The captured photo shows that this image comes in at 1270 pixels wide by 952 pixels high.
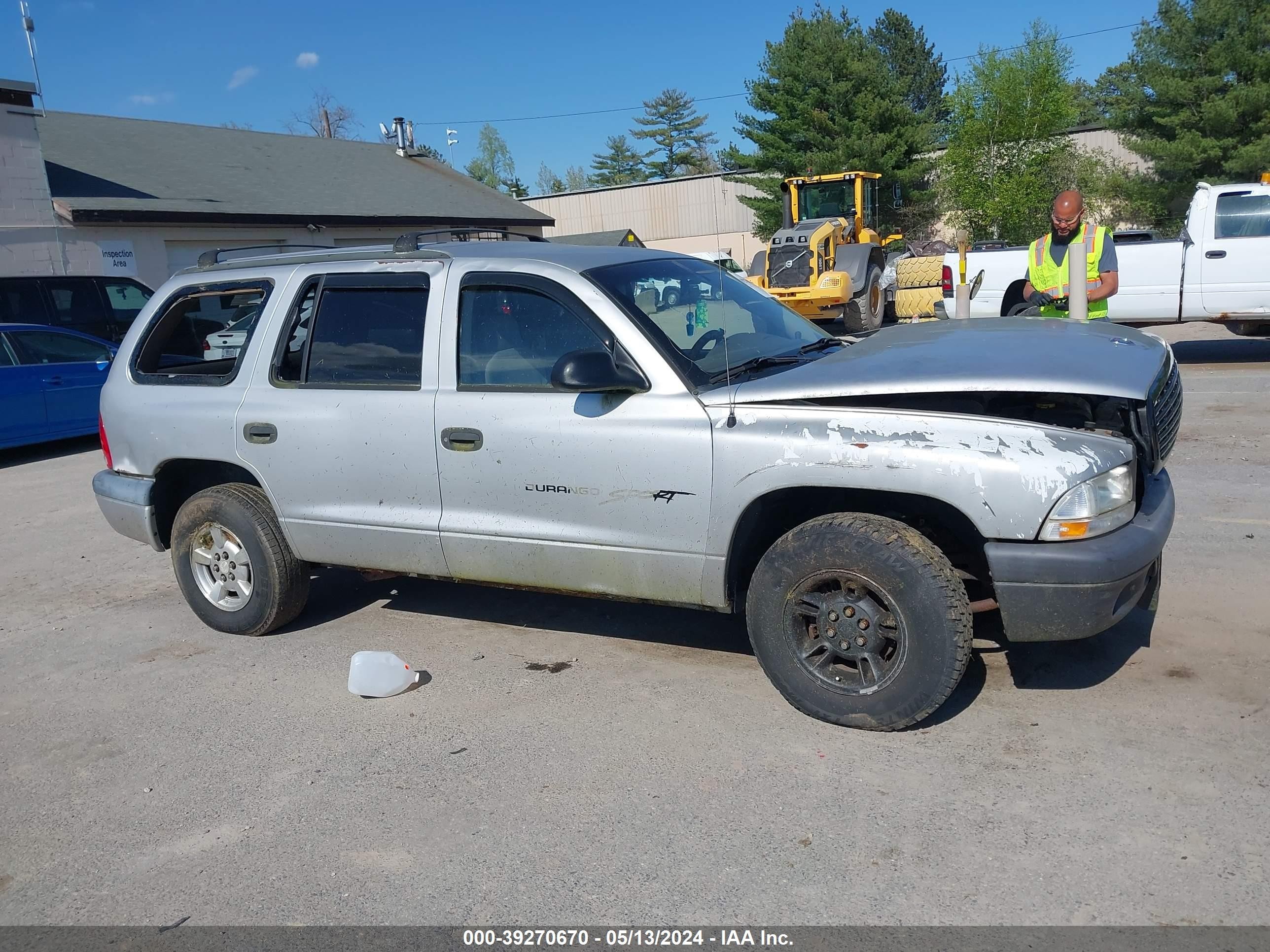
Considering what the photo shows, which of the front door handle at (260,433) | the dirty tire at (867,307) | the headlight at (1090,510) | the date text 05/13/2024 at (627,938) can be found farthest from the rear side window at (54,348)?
the dirty tire at (867,307)

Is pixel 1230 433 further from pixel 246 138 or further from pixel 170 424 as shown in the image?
pixel 246 138

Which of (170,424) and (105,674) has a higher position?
(170,424)

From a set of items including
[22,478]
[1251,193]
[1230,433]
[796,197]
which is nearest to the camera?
[1230,433]

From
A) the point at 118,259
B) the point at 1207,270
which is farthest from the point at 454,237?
the point at 118,259

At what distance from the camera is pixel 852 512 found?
13.0ft

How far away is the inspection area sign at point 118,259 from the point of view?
19.2 m

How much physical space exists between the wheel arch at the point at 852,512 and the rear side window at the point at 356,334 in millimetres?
1648

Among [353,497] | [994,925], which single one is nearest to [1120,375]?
[994,925]

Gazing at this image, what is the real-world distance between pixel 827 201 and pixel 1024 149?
1966 centimetres

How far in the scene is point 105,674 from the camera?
5.09m

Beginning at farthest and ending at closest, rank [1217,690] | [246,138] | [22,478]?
[246,138]
[22,478]
[1217,690]

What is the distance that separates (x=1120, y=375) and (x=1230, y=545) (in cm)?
261

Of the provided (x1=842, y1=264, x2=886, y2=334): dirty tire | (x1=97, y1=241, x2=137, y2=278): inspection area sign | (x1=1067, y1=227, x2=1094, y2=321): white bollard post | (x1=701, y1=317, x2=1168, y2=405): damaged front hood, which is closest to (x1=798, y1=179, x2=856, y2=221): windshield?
(x1=842, y1=264, x2=886, y2=334): dirty tire

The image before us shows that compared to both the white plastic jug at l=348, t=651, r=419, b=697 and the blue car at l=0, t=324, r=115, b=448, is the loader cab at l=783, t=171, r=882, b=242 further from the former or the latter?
the white plastic jug at l=348, t=651, r=419, b=697
